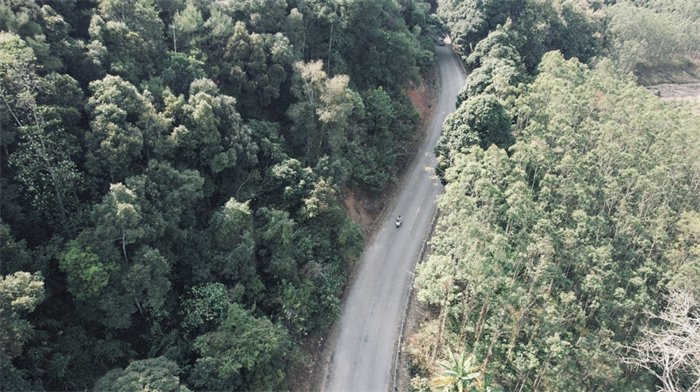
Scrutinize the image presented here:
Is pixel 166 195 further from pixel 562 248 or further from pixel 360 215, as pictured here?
pixel 562 248

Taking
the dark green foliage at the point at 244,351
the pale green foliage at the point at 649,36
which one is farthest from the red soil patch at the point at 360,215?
the pale green foliage at the point at 649,36

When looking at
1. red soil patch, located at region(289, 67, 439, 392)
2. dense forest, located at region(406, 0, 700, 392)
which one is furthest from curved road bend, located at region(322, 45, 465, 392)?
dense forest, located at region(406, 0, 700, 392)

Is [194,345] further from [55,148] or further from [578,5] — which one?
[578,5]

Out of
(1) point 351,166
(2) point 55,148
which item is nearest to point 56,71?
(2) point 55,148

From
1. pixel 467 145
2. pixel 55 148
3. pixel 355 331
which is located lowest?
pixel 355 331

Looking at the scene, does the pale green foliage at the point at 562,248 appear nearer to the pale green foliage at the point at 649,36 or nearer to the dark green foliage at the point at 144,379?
the dark green foliage at the point at 144,379

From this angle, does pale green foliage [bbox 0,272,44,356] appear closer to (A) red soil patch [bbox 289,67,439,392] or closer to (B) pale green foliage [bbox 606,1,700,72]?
(A) red soil patch [bbox 289,67,439,392]
